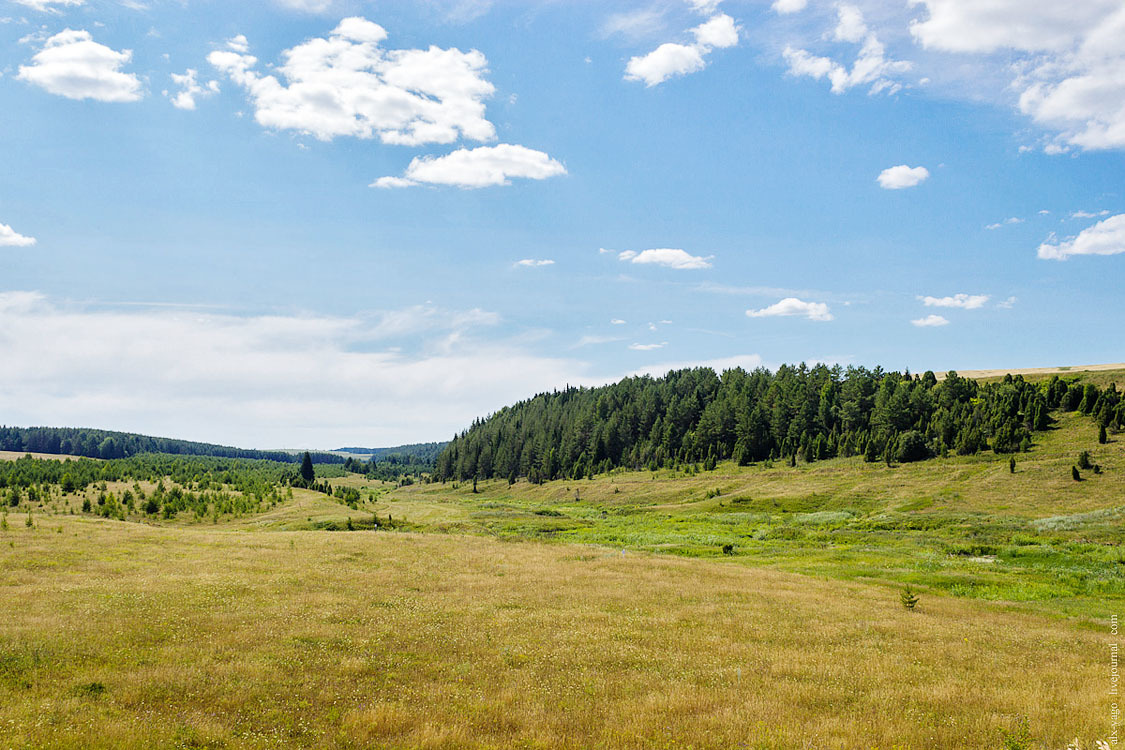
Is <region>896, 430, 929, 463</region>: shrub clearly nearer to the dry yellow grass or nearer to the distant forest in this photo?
the distant forest

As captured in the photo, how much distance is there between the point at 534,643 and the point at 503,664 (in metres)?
2.45

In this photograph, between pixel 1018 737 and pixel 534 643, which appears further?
pixel 534 643

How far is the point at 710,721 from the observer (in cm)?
1245

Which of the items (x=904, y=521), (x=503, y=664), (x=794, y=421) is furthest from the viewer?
(x=794, y=421)

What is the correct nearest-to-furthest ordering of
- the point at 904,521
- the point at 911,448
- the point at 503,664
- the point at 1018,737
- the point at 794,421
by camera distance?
the point at 1018,737 < the point at 503,664 < the point at 904,521 < the point at 911,448 < the point at 794,421

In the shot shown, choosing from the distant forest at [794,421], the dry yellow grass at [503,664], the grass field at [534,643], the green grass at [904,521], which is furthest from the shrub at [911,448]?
the dry yellow grass at [503,664]

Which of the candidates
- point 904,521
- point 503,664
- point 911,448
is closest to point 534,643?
point 503,664

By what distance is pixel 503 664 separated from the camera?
16562mm

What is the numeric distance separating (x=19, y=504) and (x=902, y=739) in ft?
317

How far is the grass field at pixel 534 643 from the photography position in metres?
12.0

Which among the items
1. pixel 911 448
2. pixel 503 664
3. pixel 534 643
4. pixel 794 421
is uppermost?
pixel 794 421

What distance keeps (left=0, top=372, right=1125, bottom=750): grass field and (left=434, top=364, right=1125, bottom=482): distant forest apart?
74511mm

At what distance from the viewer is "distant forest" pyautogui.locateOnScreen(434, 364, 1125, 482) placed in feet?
372

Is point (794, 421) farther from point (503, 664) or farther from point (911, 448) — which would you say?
point (503, 664)
